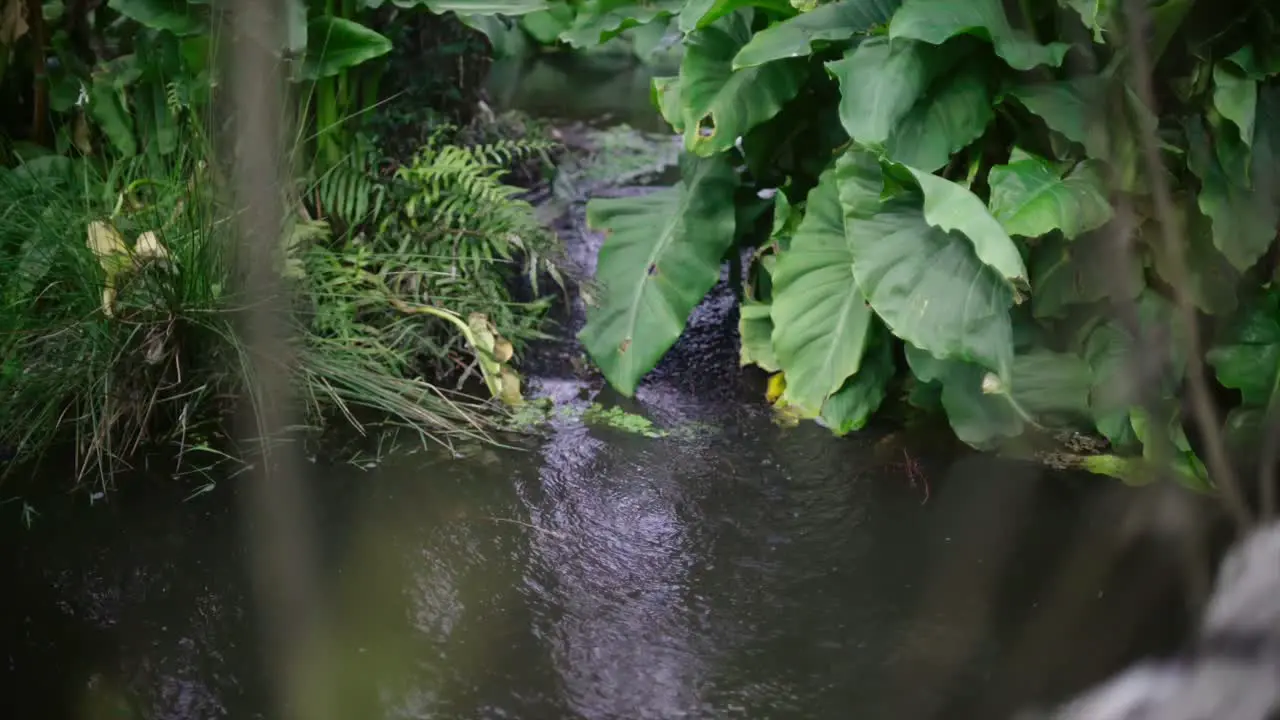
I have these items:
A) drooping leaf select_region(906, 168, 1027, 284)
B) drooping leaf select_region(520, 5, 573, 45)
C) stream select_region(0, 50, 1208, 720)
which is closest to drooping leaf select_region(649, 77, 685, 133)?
drooping leaf select_region(520, 5, 573, 45)

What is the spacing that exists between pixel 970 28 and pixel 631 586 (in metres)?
1.62

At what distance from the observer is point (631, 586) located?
243cm

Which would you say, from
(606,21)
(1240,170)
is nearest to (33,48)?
(606,21)

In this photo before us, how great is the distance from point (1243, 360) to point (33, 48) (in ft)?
13.3

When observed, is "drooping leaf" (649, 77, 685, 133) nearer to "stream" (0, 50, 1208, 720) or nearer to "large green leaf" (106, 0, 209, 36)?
"stream" (0, 50, 1208, 720)

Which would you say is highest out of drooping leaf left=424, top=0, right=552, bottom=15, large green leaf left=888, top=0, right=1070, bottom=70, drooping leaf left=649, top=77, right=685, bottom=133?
large green leaf left=888, top=0, right=1070, bottom=70

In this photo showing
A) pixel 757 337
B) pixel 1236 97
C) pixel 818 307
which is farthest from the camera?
pixel 757 337

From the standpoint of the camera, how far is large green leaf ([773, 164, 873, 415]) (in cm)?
297

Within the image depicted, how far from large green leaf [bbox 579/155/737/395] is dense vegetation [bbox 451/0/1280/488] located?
0.4 inches

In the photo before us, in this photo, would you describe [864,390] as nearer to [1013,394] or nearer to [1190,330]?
[1013,394]

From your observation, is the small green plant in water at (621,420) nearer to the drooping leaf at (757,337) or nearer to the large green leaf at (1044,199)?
the drooping leaf at (757,337)

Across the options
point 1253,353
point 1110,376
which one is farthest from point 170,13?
point 1253,353

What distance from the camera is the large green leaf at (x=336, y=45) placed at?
3197mm

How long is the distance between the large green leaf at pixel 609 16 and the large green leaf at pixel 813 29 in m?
0.48
